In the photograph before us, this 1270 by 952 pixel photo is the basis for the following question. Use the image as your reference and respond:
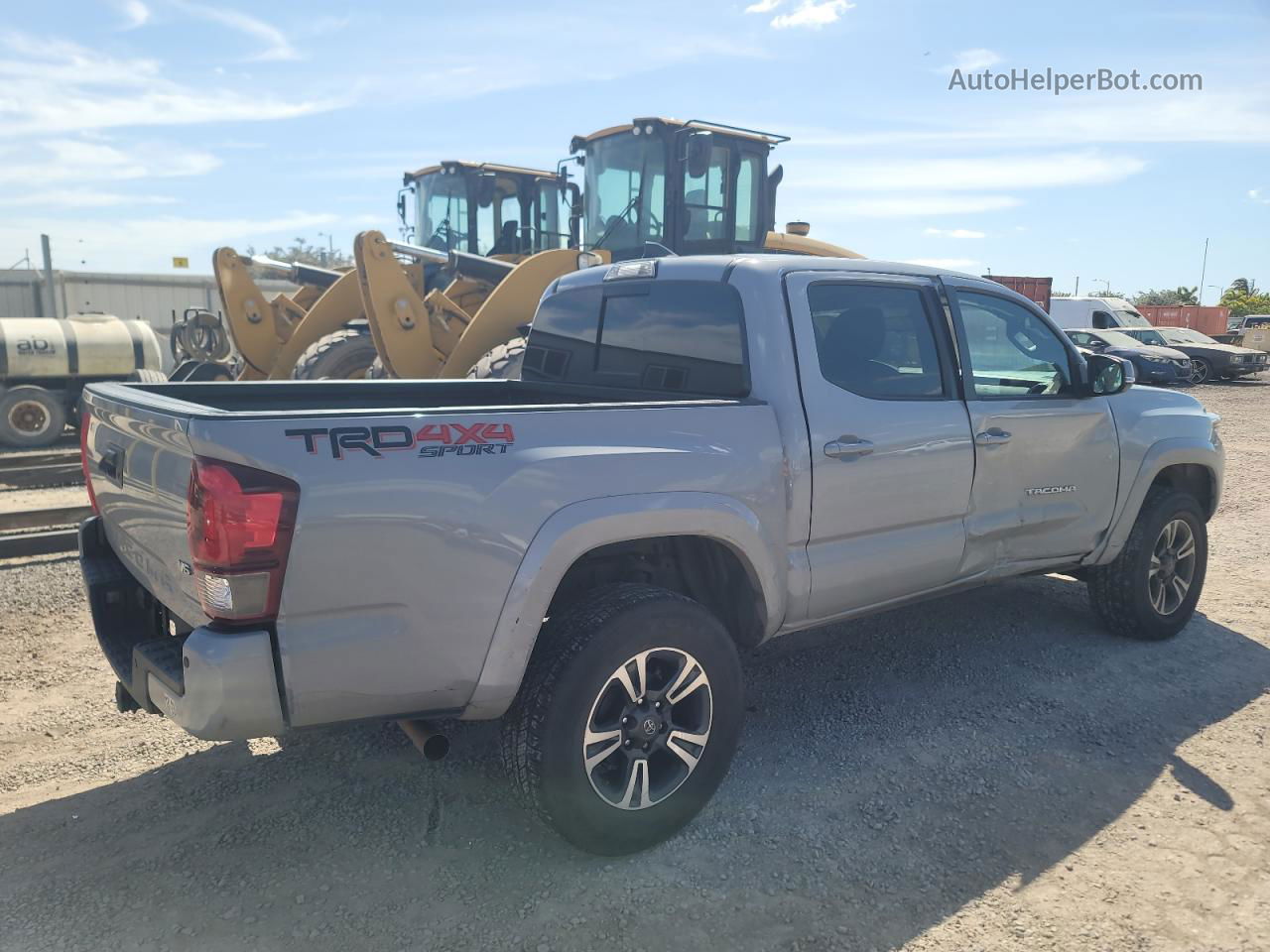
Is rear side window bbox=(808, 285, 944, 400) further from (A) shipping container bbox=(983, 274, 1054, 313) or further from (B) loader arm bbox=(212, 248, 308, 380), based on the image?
(A) shipping container bbox=(983, 274, 1054, 313)

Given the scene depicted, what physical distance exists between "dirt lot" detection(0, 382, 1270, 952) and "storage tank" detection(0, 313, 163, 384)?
9841 millimetres

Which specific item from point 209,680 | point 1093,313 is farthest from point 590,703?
point 1093,313

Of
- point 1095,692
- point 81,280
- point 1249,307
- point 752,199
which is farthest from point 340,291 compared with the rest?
point 1249,307

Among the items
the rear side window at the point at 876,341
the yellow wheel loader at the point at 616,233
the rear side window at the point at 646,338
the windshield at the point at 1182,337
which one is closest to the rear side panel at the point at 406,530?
the rear side window at the point at 646,338

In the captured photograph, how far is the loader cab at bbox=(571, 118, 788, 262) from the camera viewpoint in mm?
10094

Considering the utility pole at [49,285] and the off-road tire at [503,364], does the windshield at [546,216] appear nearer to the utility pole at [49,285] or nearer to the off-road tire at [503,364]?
the off-road tire at [503,364]

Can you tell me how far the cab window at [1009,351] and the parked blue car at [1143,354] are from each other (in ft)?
54.6

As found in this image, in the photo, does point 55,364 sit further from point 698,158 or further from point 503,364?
point 698,158

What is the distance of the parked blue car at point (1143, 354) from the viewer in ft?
66.4

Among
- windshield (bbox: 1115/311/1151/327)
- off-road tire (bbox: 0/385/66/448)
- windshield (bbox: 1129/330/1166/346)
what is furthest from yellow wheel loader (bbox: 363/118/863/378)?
windshield (bbox: 1115/311/1151/327)

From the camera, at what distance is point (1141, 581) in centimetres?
514

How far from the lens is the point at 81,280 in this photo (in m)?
22.6

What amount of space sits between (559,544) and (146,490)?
1.29 m

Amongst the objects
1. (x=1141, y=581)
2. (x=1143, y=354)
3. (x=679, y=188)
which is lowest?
(x=1141, y=581)
